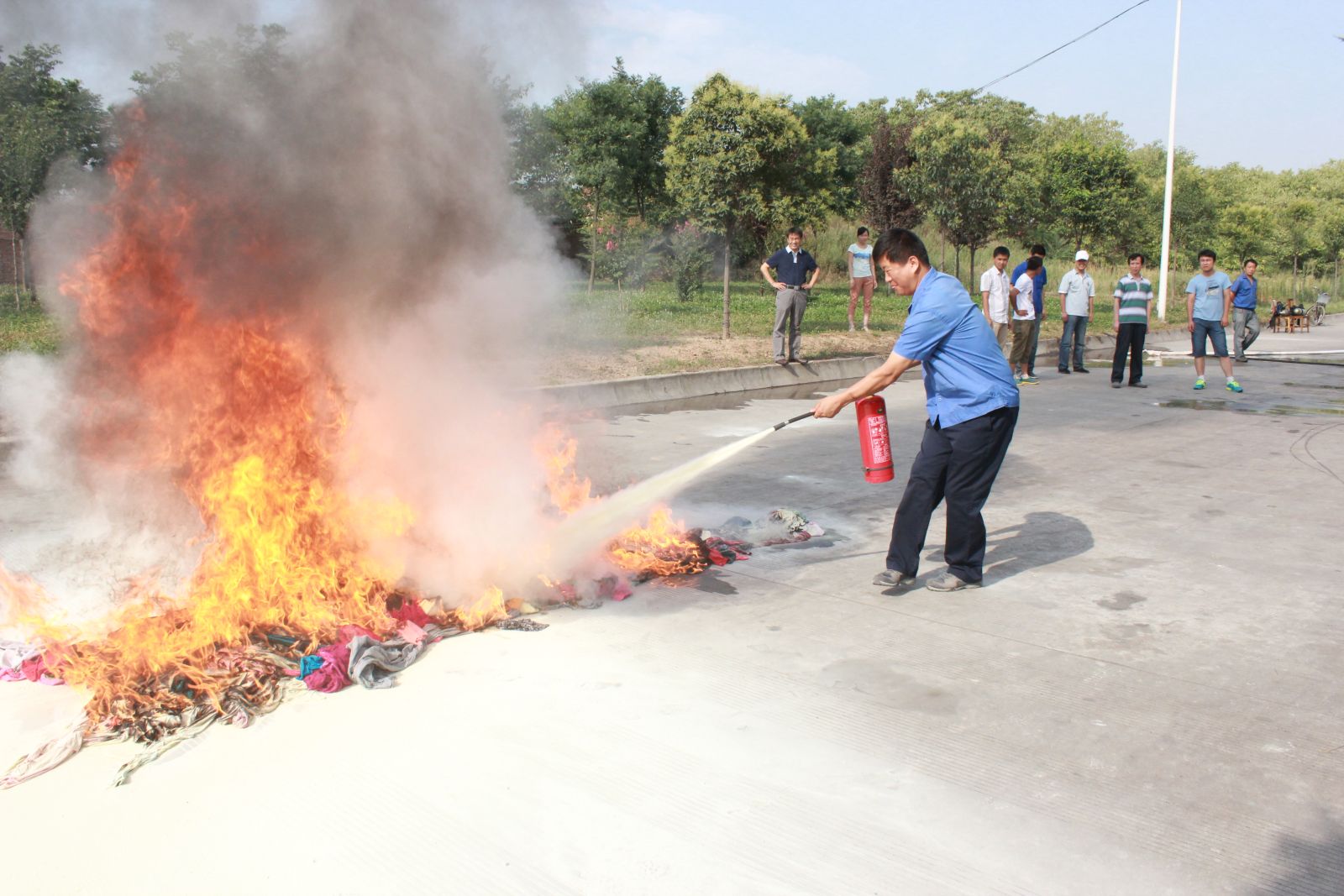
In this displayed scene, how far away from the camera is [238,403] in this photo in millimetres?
4453

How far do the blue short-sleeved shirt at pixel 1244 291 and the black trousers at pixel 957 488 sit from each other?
1429cm

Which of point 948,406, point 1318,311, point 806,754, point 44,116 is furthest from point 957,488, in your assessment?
point 1318,311

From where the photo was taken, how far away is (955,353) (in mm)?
4902

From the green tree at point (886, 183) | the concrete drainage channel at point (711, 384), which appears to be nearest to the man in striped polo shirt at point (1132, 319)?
the concrete drainage channel at point (711, 384)

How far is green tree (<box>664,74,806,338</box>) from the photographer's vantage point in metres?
14.6

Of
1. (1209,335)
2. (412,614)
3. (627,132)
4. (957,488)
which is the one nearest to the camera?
(412,614)

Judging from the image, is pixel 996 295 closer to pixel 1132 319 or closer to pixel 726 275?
pixel 1132 319

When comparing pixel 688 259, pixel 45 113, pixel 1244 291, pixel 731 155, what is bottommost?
pixel 1244 291

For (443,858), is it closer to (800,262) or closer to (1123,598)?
(1123,598)

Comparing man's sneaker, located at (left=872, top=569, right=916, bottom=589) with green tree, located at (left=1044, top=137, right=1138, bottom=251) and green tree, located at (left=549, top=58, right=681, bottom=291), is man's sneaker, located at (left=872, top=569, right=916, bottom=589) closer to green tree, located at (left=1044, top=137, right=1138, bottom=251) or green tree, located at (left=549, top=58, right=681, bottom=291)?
green tree, located at (left=549, top=58, right=681, bottom=291)

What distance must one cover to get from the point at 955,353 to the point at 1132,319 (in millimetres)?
9685

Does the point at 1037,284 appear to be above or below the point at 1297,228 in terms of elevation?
below

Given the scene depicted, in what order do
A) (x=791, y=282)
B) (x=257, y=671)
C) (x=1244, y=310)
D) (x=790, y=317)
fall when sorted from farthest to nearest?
1. (x=1244, y=310)
2. (x=790, y=317)
3. (x=791, y=282)
4. (x=257, y=671)

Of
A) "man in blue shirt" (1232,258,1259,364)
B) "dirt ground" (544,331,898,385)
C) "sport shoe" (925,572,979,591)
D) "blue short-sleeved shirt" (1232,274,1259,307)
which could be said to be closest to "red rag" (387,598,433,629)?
"sport shoe" (925,572,979,591)
